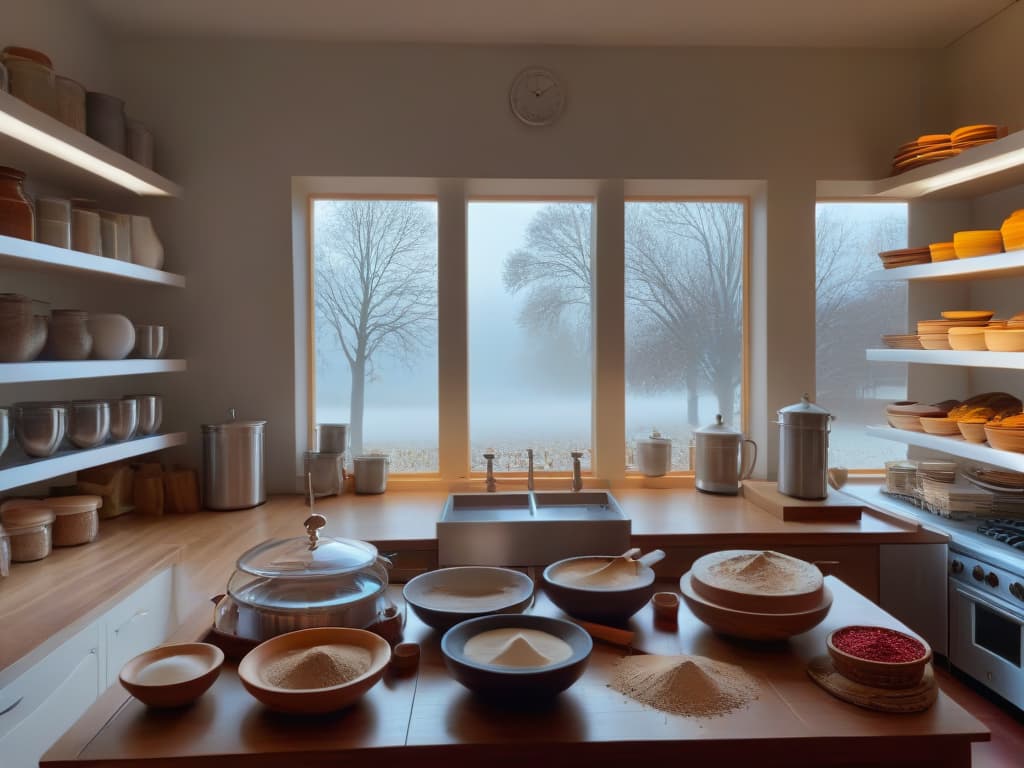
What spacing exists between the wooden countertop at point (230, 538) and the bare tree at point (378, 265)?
908 millimetres

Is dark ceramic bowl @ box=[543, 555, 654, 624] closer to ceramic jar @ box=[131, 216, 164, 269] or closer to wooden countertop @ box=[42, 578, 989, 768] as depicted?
wooden countertop @ box=[42, 578, 989, 768]

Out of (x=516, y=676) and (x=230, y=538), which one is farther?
(x=230, y=538)

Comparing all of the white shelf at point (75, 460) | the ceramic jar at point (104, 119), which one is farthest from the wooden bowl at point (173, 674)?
the ceramic jar at point (104, 119)

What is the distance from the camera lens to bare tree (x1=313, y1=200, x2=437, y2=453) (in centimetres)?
347

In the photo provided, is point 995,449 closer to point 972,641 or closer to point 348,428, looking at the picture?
point 972,641

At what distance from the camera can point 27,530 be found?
7.15ft

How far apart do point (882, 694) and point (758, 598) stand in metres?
0.28

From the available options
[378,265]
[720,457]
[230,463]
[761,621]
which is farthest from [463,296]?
[761,621]

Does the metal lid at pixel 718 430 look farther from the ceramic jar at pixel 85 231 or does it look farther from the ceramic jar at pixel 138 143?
the ceramic jar at pixel 138 143

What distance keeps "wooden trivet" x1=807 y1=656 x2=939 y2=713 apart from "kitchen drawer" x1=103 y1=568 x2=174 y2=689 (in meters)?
1.88

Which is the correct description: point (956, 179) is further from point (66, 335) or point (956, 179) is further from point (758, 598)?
point (66, 335)

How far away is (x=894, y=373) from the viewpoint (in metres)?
3.54

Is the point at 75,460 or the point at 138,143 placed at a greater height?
the point at 138,143

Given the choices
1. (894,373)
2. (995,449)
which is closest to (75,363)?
(995,449)
